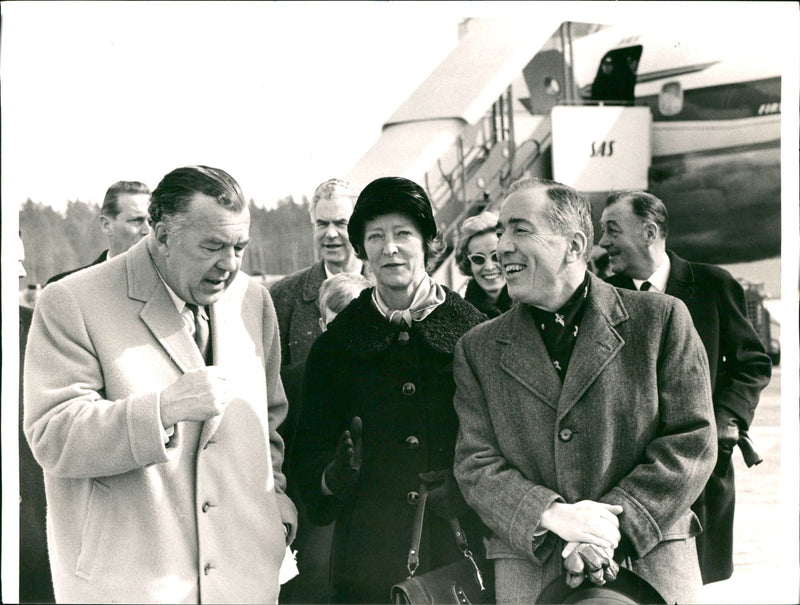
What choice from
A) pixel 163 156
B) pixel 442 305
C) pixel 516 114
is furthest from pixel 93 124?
pixel 516 114

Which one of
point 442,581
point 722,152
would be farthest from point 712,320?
point 722,152

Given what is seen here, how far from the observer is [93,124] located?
10.8 feet

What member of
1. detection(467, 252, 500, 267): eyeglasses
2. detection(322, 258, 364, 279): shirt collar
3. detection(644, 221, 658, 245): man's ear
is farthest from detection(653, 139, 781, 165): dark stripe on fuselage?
detection(322, 258, 364, 279): shirt collar

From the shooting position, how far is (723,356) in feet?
12.0

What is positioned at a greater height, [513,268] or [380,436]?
[513,268]

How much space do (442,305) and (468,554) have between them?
81 centimetres

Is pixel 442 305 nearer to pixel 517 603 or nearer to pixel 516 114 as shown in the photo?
pixel 517 603

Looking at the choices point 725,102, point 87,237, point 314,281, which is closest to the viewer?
point 87,237

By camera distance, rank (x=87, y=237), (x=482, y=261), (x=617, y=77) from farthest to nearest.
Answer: (x=617, y=77), (x=482, y=261), (x=87, y=237)

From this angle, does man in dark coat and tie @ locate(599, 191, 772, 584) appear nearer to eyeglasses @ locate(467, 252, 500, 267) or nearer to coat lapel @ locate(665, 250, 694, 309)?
coat lapel @ locate(665, 250, 694, 309)

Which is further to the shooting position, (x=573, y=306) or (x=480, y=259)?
(x=480, y=259)

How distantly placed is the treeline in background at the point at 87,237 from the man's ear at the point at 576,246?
46.2 inches

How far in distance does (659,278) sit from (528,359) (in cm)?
101

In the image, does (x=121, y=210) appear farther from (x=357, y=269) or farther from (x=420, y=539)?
(x=420, y=539)
